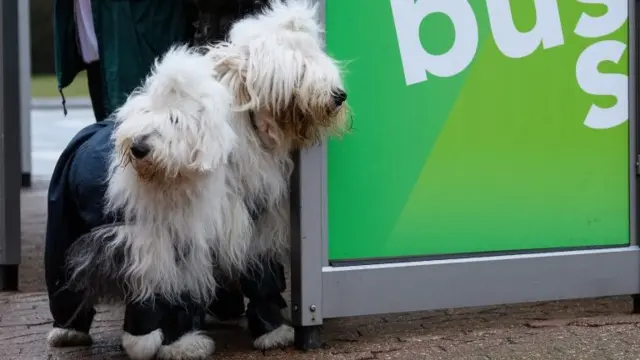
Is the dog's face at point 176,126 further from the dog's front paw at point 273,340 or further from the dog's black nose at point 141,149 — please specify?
the dog's front paw at point 273,340

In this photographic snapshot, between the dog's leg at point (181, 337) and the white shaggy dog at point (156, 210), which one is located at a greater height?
the white shaggy dog at point (156, 210)

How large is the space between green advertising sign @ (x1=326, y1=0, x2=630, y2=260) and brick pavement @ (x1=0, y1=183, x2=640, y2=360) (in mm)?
362

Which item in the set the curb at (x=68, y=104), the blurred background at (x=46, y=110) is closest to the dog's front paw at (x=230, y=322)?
the blurred background at (x=46, y=110)

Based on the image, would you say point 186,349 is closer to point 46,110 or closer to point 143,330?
point 143,330

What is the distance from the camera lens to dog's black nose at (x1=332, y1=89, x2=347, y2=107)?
3799 mm

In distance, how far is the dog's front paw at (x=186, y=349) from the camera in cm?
395

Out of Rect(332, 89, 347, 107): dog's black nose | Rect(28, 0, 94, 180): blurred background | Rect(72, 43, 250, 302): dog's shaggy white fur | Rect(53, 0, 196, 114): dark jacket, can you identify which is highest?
Rect(53, 0, 196, 114): dark jacket

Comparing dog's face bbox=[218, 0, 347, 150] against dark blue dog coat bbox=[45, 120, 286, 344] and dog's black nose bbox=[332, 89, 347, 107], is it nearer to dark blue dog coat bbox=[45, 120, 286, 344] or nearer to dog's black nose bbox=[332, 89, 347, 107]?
dog's black nose bbox=[332, 89, 347, 107]

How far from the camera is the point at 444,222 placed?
168 inches

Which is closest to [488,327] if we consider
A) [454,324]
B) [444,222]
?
[454,324]

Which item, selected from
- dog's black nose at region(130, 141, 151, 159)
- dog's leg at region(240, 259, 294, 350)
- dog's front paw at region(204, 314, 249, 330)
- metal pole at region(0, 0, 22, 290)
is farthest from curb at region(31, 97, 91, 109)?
dog's black nose at region(130, 141, 151, 159)

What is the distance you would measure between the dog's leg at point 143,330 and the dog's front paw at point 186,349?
0.19 ft

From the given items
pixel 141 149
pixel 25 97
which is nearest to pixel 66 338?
pixel 141 149

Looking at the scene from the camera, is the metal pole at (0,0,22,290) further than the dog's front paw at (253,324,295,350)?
Yes
